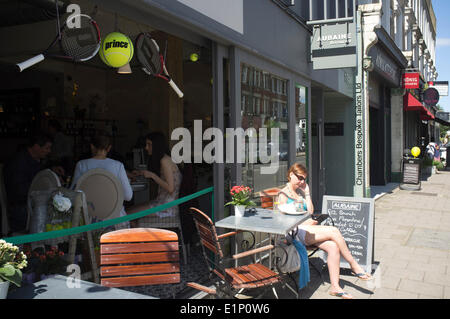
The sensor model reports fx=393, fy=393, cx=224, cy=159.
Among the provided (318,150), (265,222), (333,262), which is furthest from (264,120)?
(318,150)

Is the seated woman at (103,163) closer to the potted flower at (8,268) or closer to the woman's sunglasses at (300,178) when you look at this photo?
the woman's sunglasses at (300,178)

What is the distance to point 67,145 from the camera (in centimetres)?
942

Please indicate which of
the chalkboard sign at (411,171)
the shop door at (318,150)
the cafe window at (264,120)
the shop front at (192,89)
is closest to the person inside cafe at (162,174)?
the shop front at (192,89)

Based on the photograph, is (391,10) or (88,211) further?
(391,10)

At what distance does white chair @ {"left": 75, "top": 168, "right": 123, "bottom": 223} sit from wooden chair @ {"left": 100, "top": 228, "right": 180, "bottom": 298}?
1.16 meters

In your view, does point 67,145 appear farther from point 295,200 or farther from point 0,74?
point 295,200

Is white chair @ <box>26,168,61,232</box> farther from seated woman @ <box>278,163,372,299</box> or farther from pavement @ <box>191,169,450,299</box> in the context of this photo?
seated woman @ <box>278,163,372,299</box>

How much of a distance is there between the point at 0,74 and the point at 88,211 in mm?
7931

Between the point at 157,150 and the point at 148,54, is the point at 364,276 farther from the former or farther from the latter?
the point at 148,54

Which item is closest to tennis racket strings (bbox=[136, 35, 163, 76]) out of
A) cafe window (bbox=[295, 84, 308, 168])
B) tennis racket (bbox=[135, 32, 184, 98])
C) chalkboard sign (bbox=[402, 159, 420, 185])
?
tennis racket (bbox=[135, 32, 184, 98])

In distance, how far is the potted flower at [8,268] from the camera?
2.04 m

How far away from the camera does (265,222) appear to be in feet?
13.8

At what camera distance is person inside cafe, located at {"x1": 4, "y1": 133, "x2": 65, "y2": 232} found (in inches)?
181
